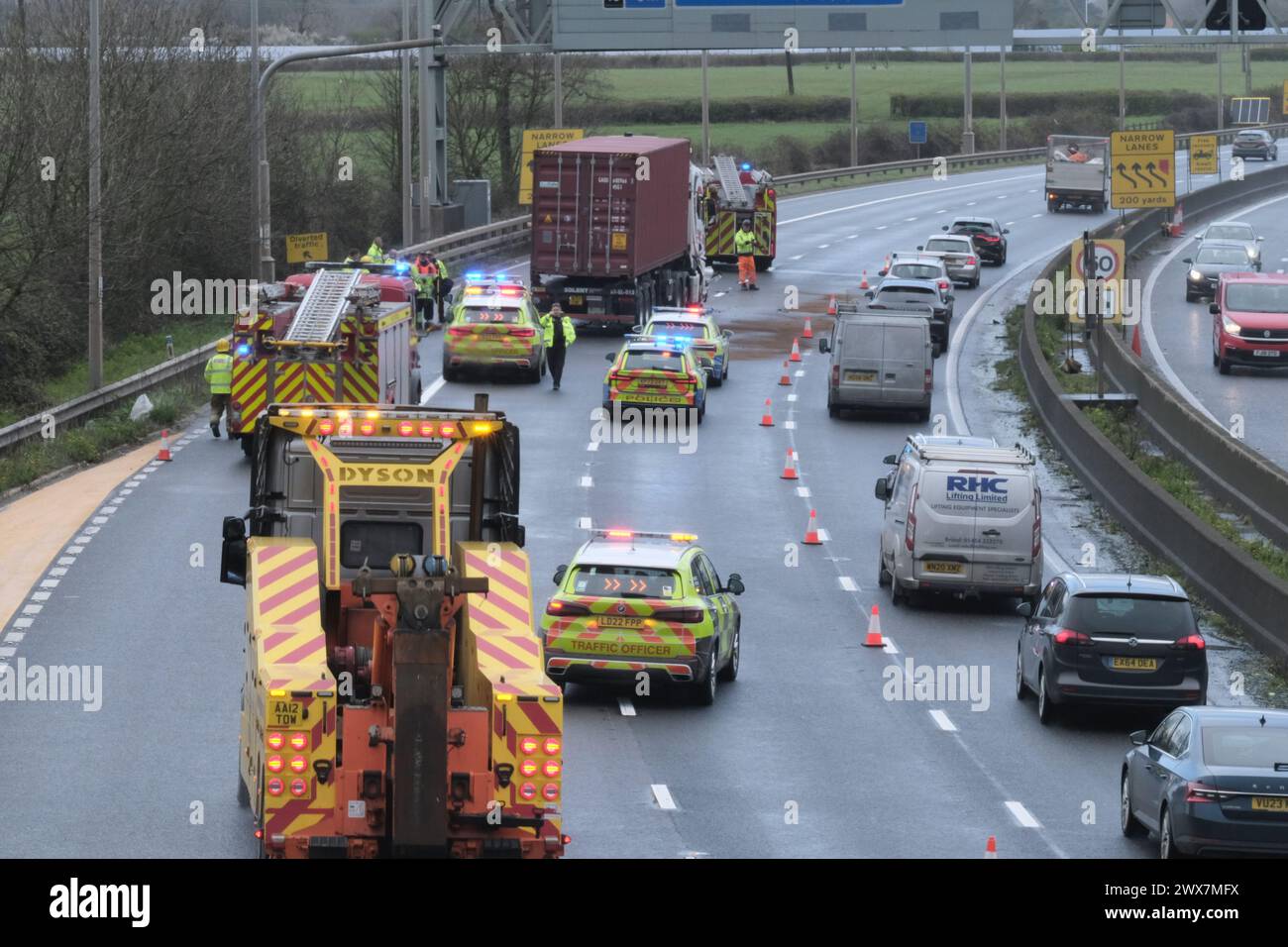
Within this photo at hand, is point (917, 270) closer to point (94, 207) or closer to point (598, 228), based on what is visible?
point (598, 228)

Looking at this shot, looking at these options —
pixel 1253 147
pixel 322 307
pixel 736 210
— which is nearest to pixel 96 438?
pixel 322 307

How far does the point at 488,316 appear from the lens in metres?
43.7

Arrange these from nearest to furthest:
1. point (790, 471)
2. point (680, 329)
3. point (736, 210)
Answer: point (790, 471) < point (680, 329) < point (736, 210)

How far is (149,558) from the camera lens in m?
28.5

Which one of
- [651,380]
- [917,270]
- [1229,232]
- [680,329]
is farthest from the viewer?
[1229,232]

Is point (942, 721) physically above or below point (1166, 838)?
below

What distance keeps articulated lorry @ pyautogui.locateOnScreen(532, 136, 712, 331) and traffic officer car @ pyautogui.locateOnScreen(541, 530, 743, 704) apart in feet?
91.4

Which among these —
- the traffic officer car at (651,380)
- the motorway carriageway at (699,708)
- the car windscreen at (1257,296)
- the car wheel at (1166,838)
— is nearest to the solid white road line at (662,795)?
the motorway carriageway at (699,708)

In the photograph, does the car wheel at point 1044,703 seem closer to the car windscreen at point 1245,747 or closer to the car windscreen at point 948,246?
the car windscreen at point 1245,747

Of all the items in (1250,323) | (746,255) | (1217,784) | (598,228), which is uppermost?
(598,228)

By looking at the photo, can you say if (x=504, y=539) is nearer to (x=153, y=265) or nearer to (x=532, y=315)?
(x=532, y=315)

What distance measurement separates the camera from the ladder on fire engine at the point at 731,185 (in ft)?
213

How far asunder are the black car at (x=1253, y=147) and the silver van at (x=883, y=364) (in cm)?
7375

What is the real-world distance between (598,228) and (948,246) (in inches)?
632
